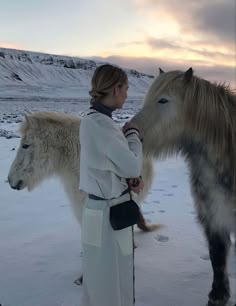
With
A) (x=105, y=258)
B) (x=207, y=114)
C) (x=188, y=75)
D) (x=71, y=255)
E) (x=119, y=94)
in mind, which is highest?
(x=188, y=75)

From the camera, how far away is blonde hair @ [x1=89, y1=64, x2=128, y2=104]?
7.27 feet

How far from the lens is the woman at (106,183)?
219 cm

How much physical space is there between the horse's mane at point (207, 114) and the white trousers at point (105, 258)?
0.82 m

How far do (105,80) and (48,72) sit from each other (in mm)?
130573

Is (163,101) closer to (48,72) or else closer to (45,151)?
(45,151)

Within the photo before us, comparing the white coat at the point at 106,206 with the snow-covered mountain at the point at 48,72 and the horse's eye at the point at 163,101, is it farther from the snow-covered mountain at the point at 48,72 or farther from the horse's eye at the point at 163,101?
the snow-covered mountain at the point at 48,72

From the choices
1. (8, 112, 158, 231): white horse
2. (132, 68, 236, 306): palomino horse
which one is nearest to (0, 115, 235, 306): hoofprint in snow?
(8, 112, 158, 231): white horse

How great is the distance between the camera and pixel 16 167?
413 centimetres

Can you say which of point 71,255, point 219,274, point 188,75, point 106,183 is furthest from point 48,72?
point 106,183

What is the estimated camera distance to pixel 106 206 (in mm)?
2289

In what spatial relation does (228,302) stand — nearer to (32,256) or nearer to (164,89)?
(164,89)

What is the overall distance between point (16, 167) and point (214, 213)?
2.17 meters

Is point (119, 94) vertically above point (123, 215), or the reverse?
point (119, 94)

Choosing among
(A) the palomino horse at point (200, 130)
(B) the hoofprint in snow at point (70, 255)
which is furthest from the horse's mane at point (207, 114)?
(B) the hoofprint in snow at point (70, 255)
